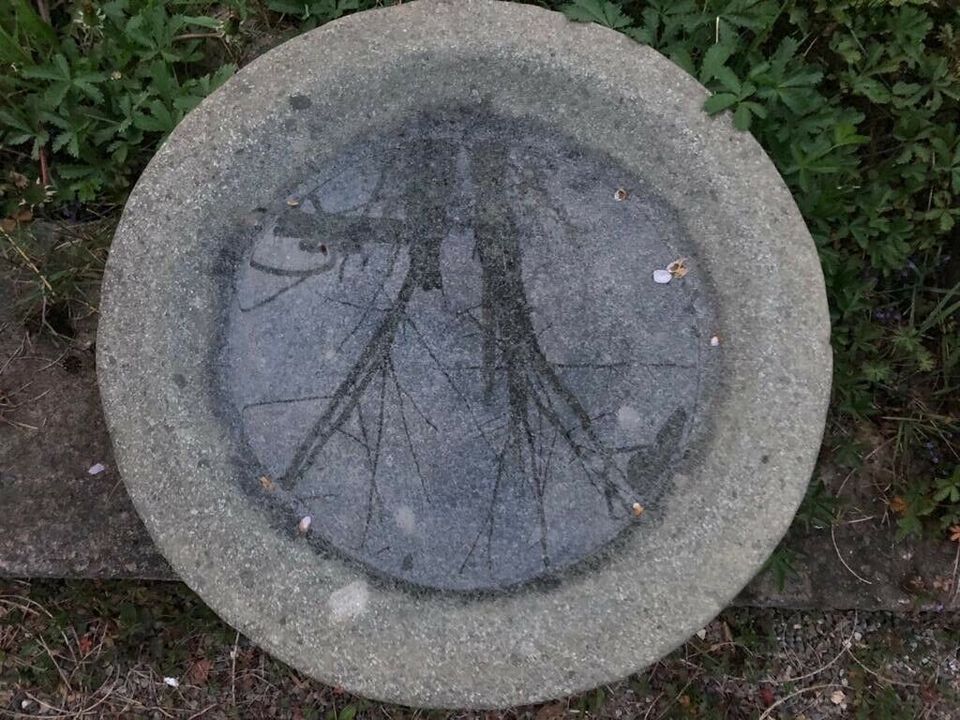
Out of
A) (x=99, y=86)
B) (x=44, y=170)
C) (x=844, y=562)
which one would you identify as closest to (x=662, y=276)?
(x=844, y=562)

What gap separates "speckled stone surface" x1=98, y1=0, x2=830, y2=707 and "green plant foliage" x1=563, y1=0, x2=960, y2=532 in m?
0.51

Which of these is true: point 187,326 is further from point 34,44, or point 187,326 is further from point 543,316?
point 34,44

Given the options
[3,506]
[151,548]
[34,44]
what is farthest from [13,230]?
[151,548]

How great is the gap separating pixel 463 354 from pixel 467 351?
0.04 ft

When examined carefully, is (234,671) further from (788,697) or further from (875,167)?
(875,167)

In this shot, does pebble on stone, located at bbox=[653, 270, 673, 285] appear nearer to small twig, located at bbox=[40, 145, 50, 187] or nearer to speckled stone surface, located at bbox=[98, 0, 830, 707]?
speckled stone surface, located at bbox=[98, 0, 830, 707]

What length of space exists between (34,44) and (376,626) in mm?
2140

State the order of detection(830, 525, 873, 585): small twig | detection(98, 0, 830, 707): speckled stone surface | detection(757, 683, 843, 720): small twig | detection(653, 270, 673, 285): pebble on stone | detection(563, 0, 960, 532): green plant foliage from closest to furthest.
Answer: detection(98, 0, 830, 707): speckled stone surface, detection(653, 270, 673, 285): pebble on stone, detection(563, 0, 960, 532): green plant foliage, detection(830, 525, 873, 585): small twig, detection(757, 683, 843, 720): small twig

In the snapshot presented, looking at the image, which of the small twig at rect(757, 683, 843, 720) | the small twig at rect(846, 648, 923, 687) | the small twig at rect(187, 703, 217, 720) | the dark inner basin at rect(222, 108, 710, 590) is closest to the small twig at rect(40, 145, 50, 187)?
the dark inner basin at rect(222, 108, 710, 590)

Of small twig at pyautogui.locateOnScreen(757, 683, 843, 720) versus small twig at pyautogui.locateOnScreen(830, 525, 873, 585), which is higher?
small twig at pyautogui.locateOnScreen(830, 525, 873, 585)

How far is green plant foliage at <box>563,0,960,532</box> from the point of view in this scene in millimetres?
2236

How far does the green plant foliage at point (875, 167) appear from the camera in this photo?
2.24m

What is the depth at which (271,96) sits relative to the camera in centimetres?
185

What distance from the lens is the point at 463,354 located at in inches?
75.0
